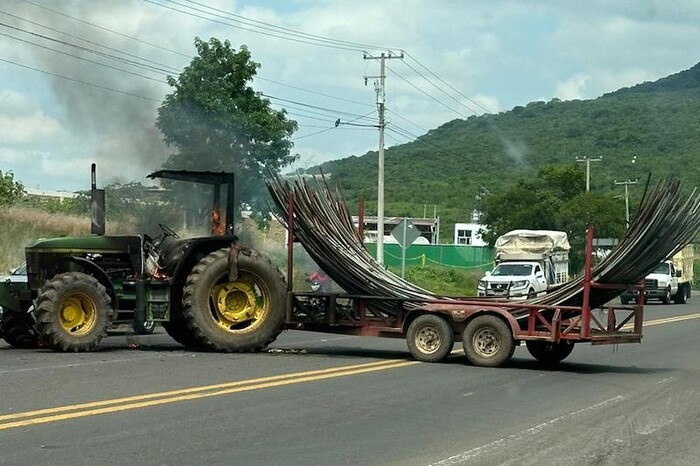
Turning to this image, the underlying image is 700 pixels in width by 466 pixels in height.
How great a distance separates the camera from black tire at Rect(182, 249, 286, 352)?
15391 millimetres

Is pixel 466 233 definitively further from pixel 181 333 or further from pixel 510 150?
pixel 181 333

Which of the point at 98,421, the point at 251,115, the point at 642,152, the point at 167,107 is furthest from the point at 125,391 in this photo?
the point at 642,152

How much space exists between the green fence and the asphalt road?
1372 inches

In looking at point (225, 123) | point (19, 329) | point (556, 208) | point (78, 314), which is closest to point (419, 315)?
point (78, 314)

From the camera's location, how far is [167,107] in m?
26.2

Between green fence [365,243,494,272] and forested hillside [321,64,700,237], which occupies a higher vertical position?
forested hillside [321,64,700,237]

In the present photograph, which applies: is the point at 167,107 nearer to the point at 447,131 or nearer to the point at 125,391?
the point at 125,391

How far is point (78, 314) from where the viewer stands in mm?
14852

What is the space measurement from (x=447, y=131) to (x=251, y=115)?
44.9 meters

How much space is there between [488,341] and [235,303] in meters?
4.03

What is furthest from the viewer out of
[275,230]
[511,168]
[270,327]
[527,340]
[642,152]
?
[511,168]

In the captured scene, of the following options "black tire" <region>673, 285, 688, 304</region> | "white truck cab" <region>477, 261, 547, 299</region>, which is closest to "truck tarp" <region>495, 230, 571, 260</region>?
"white truck cab" <region>477, 261, 547, 299</region>

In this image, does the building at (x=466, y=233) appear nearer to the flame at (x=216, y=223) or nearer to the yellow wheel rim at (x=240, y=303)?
the flame at (x=216, y=223)

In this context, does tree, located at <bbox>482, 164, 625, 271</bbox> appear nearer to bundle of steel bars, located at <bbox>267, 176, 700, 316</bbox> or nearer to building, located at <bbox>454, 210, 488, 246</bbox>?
building, located at <bbox>454, 210, 488, 246</bbox>
